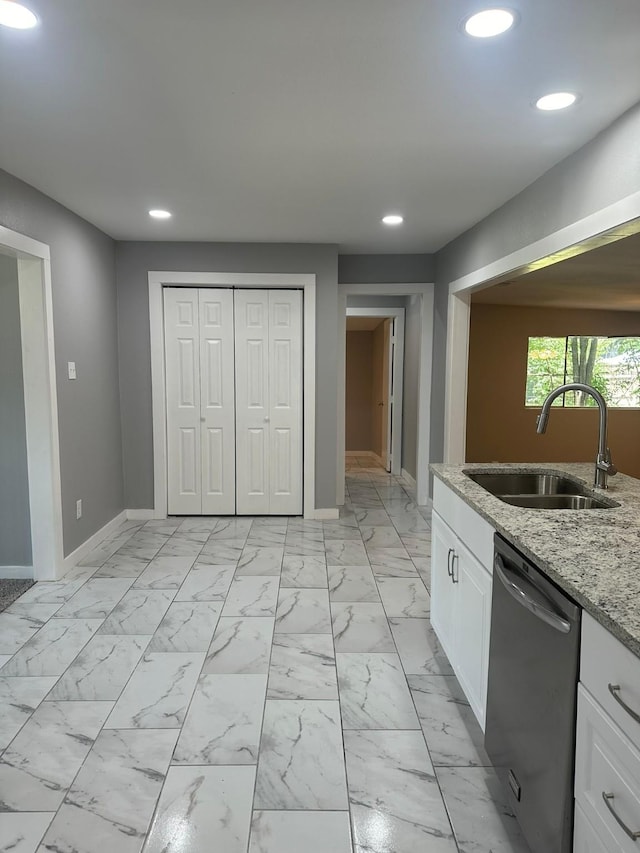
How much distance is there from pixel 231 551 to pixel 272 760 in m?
2.27

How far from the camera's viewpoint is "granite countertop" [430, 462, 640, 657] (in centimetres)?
120

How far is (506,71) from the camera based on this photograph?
1.85 meters

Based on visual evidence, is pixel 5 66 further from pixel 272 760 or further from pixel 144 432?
pixel 144 432

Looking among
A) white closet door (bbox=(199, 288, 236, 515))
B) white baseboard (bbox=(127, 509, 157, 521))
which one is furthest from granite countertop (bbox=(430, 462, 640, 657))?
white baseboard (bbox=(127, 509, 157, 521))

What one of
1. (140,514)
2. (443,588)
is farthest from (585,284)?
(140,514)

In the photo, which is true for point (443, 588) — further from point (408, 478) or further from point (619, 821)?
point (408, 478)

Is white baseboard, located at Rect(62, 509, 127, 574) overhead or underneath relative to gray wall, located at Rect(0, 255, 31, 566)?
underneath

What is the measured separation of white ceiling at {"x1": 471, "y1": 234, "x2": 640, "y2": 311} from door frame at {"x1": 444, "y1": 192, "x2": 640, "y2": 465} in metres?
0.46

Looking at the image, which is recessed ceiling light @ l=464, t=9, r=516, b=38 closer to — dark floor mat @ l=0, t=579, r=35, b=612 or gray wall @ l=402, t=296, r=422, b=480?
dark floor mat @ l=0, t=579, r=35, b=612

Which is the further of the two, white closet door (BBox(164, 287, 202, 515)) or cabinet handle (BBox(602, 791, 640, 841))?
white closet door (BBox(164, 287, 202, 515))

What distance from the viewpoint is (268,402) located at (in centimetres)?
494

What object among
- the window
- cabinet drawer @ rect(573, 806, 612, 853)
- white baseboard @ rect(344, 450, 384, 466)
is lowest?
white baseboard @ rect(344, 450, 384, 466)

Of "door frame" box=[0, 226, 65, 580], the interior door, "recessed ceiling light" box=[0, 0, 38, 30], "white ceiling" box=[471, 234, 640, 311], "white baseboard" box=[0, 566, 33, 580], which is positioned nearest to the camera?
"recessed ceiling light" box=[0, 0, 38, 30]

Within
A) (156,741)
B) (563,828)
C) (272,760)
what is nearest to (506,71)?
(563,828)
